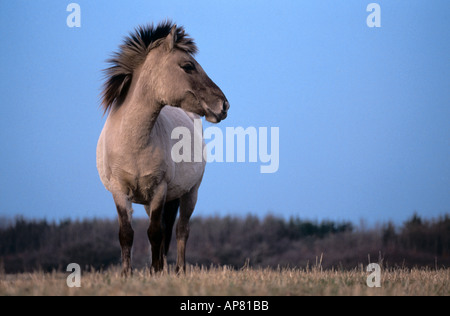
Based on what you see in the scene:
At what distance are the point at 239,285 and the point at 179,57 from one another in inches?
136

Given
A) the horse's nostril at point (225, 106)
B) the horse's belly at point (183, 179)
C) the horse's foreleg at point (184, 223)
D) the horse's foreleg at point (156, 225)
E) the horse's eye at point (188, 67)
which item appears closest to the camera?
the horse's nostril at point (225, 106)

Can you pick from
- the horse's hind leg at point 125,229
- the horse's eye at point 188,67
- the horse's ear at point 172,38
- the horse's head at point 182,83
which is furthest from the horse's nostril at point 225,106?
the horse's hind leg at point 125,229

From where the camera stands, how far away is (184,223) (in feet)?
31.6

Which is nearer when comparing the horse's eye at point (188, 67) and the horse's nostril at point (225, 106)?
the horse's nostril at point (225, 106)

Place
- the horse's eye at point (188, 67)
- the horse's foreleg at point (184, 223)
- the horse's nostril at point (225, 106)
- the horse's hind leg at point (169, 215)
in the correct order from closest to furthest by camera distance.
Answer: the horse's nostril at point (225, 106) < the horse's eye at point (188, 67) < the horse's foreleg at point (184, 223) < the horse's hind leg at point (169, 215)

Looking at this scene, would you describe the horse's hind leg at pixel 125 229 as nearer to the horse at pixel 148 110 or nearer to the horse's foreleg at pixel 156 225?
the horse at pixel 148 110

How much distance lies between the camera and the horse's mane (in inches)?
309

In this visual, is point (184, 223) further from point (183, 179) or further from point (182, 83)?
point (182, 83)

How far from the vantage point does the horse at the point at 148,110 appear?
7.34 m

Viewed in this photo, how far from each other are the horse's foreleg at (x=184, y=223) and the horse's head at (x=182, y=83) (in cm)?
278

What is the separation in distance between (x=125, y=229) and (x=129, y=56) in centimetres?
249
